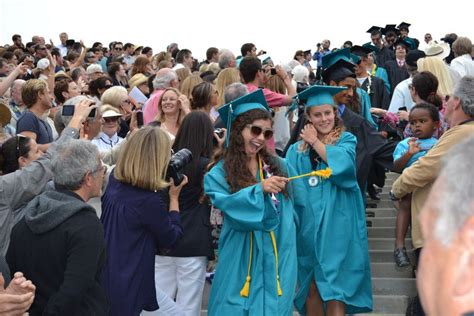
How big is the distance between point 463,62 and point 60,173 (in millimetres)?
7291

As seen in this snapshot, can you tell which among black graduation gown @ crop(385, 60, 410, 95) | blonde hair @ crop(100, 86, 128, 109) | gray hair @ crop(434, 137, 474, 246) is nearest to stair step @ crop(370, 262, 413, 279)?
blonde hair @ crop(100, 86, 128, 109)

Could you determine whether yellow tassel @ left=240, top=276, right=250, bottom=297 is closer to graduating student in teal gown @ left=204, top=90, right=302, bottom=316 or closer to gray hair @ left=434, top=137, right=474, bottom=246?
graduating student in teal gown @ left=204, top=90, right=302, bottom=316

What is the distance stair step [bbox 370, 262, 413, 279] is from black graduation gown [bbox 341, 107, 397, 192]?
107 centimetres

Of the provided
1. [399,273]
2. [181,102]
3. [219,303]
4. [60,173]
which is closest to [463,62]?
[399,273]

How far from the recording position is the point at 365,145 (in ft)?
21.8

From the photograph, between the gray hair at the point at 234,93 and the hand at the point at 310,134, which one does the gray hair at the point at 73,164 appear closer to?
the hand at the point at 310,134

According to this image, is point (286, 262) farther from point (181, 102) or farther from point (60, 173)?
point (181, 102)

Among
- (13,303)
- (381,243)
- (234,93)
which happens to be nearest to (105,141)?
(234,93)

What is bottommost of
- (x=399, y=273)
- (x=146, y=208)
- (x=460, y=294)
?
(x=399, y=273)

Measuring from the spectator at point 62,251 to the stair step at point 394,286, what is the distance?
3464 mm

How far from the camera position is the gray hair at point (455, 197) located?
1572 millimetres

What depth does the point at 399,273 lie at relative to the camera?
24.3ft

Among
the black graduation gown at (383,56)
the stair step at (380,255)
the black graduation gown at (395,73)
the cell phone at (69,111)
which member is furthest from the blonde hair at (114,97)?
the black graduation gown at (383,56)

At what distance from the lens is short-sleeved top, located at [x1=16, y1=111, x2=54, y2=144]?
697 centimetres
